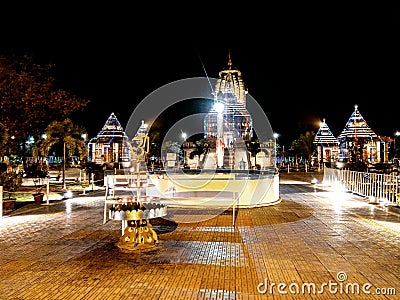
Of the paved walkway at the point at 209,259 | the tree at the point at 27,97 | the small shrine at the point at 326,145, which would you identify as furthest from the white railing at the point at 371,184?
the small shrine at the point at 326,145

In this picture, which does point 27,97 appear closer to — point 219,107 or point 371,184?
point 371,184

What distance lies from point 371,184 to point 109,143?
3551 centimetres

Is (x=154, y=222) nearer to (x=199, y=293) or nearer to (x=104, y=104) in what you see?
(x=199, y=293)

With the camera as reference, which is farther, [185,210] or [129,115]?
[129,115]

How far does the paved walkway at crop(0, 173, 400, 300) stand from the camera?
5.25m

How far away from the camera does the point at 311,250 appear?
7312mm

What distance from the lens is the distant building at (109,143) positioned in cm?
4762

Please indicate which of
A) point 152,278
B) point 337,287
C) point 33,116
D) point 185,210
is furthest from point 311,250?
point 33,116

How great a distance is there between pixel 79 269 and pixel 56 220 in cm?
476

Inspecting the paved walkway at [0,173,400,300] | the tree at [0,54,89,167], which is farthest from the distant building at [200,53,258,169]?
the paved walkway at [0,173,400,300]

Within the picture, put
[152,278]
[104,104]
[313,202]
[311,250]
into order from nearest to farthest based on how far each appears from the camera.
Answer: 1. [152,278]
2. [311,250]
3. [313,202]
4. [104,104]

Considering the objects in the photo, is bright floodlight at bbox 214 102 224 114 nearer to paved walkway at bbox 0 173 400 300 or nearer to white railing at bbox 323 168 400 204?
white railing at bbox 323 168 400 204

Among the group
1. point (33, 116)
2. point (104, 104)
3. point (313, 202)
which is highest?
point (104, 104)

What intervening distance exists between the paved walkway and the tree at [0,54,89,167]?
8.20 m
